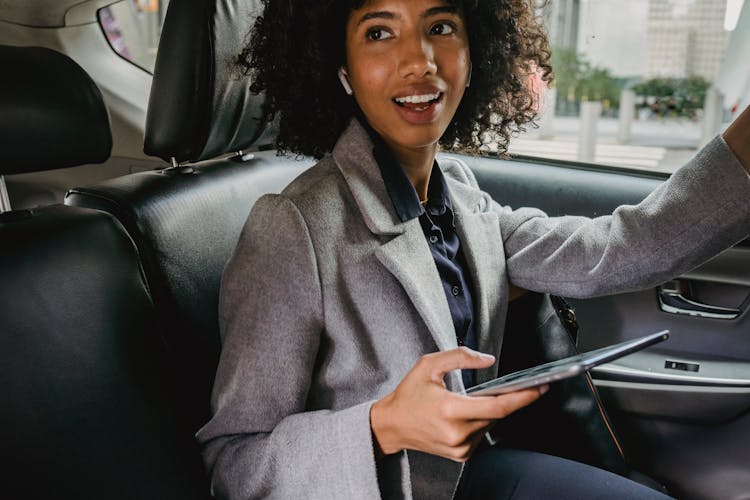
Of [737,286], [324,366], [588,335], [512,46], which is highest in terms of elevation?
[512,46]

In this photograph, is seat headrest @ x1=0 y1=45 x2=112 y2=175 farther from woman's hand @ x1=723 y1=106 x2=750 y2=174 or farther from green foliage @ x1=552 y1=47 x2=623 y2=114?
green foliage @ x1=552 y1=47 x2=623 y2=114

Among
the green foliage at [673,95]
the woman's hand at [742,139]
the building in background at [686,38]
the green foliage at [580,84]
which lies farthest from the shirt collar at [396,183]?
the green foliage at [673,95]

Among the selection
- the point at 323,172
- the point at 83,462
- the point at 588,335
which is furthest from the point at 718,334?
A: the point at 83,462

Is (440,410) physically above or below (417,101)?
below

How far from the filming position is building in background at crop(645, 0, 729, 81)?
1.93 m

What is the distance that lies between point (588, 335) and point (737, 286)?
1.02 feet

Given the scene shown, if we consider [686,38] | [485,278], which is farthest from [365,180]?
[686,38]

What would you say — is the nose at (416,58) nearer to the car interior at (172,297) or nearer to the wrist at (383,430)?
the car interior at (172,297)

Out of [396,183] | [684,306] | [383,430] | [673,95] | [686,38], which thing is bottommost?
[684,306]

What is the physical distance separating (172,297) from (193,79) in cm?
34

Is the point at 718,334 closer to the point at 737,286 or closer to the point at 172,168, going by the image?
the point at 737,286

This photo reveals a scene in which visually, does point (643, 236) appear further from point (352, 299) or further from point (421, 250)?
point (352, 299)

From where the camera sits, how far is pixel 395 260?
991mm

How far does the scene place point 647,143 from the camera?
2002 mm
